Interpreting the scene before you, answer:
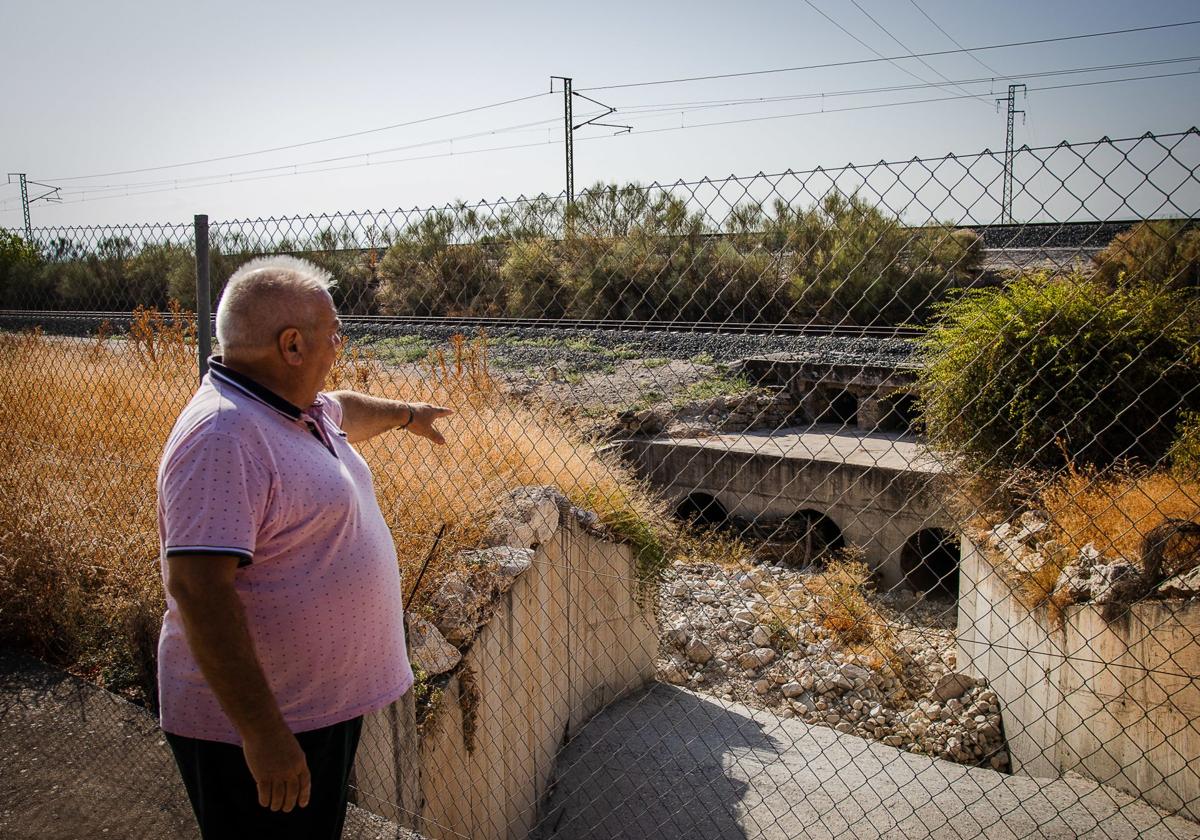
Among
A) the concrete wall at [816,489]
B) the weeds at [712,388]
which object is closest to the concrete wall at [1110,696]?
the concrete wall at [816,489]

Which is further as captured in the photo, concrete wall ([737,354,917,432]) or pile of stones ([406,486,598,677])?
concrete wall ([737,354,917,432])

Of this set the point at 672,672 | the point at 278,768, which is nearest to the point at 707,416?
the point at 672,672

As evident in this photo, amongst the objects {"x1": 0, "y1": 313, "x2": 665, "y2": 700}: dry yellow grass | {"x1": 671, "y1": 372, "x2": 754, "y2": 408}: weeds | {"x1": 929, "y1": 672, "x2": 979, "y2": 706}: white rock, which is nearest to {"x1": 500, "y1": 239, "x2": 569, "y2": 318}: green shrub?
{"x1": 0, "y1": 313, "x2": 665, "y2": 700}: dry yellow grass

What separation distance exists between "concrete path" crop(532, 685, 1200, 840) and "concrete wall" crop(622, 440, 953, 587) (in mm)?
4982

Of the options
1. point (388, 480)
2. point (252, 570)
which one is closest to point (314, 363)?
point (252, 570)

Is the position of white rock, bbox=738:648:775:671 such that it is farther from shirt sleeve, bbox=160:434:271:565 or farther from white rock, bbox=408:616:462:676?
shirt sleeve, bbox=160:434:271:565

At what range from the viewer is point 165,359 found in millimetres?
6707

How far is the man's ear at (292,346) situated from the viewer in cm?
181

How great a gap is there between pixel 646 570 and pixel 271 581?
18.3 ft

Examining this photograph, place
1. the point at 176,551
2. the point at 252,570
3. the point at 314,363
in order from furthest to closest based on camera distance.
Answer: the point at 314,363 < the point at 252,570 < the point at 176,551

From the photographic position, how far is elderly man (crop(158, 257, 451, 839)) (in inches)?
63.6

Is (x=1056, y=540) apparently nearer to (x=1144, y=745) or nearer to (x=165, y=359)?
(x=1144, y=745)

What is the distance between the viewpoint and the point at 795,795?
5602 millimetres

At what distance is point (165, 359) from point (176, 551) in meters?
5.78
